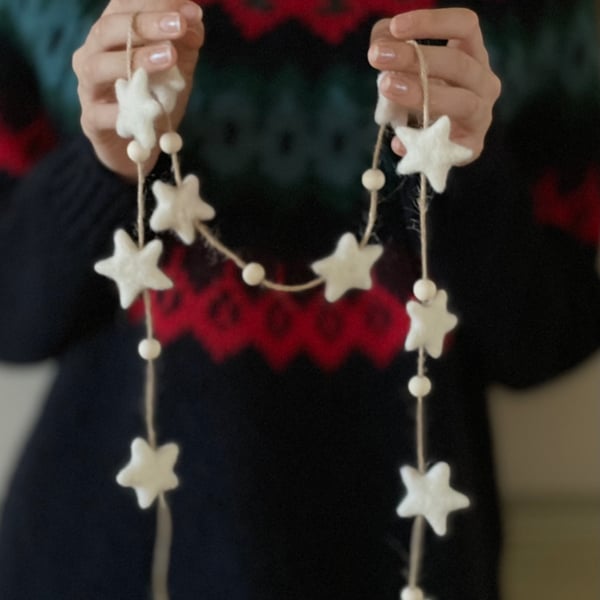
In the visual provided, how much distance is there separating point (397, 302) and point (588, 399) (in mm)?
358

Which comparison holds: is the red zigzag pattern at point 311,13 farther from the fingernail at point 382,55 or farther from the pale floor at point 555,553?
the pale floor at point 555,553

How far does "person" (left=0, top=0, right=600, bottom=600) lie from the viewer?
1.53ft

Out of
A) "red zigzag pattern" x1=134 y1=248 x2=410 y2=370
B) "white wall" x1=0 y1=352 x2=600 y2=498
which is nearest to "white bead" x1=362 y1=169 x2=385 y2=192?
"red zigzag pattern" x1=134 y1=248 x2=410 y2=370

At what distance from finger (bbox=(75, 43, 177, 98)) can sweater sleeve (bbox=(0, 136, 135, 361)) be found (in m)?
0.06

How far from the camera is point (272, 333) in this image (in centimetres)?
47

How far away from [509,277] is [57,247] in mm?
269

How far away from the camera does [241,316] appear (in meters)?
0.47

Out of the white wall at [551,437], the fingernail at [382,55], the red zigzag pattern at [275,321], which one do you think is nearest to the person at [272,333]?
the red zigzag pattern at [275,321]

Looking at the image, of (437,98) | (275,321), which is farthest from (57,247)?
(437,98)

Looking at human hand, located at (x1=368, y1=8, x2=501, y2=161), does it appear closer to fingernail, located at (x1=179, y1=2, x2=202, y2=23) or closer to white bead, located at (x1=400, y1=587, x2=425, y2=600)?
fingernail, located at (x1=179, y1=2, x2=202, y2=23)

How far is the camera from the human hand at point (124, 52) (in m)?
0.35

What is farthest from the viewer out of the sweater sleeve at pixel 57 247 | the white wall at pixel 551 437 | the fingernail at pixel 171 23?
the white wall at pixel 551 437

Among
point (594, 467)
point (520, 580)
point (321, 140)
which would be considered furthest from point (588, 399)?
point (321, 140)

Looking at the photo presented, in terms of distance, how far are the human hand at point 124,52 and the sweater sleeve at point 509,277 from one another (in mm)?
165
